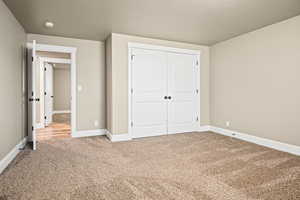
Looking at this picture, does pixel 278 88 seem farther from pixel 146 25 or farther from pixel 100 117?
pixel 100 117

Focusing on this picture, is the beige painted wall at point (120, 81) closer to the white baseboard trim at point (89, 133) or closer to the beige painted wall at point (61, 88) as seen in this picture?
the white baseboard trim at point (89, 133)

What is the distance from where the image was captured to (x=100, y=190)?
1994mm

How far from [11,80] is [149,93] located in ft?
8.92

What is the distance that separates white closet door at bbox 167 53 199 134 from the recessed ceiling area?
0.83m

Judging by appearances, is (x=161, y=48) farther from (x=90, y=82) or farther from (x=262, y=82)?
(x=262, y=82)

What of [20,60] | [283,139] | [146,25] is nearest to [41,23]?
[20,60]

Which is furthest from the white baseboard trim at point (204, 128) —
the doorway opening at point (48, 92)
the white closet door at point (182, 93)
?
the doorway opening at point (48, 92)

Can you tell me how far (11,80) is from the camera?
9.67ft

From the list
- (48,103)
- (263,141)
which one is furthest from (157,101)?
(48,103)

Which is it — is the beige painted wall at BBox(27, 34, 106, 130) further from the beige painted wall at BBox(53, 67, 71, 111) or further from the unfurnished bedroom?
the beige painted wall at BBox(53, 67, 71, 111)

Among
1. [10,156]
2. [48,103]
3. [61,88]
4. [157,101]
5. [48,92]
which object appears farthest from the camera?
[61,88]

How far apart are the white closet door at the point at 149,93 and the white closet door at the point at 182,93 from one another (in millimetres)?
182

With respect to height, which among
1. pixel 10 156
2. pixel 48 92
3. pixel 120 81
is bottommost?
pixel 10 156

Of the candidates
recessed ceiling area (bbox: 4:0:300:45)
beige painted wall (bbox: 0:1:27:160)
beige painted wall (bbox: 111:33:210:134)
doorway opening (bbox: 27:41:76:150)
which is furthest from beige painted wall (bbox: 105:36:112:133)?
beige painted wall (bbox: 0:1:27:160)
